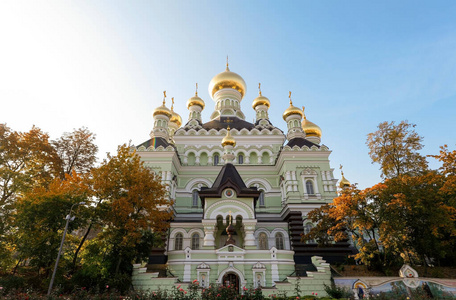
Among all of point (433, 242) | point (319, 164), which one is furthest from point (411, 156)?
point (433, 242)

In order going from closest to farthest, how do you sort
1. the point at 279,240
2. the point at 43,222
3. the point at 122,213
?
the point at 43,222 < the point at 122,213 < the point at 279,240

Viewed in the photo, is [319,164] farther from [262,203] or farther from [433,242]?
[433,242]

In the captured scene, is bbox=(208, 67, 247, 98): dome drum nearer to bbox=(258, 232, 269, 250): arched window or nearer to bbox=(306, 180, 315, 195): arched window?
bbox=(306, 180, 315, 195): arched window

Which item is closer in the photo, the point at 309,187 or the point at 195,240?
the point at 195,240

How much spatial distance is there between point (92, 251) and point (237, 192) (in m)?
9.56

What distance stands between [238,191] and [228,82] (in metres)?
20.5

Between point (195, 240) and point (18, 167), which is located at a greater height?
point (18, 167)

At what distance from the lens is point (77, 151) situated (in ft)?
75.7

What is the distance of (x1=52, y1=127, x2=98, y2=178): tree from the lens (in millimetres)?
22469

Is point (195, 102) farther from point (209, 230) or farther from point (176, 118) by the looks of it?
point (209, 230)

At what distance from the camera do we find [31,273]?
17.0m

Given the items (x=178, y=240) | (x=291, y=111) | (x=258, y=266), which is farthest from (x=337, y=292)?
(x=291, y=111)

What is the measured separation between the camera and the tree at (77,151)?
22469 millimetres

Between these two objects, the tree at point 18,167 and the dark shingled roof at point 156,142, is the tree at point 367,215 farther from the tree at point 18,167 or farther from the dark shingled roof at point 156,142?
the tree at point 18,167
